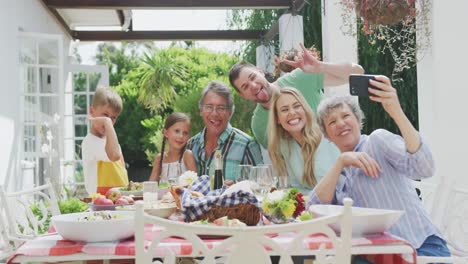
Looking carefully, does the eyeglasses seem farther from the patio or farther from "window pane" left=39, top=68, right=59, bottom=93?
"window pane" left=39, top=68, right=59, bottom=93

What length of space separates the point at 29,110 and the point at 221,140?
3876mm

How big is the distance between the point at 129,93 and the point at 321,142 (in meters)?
11.4

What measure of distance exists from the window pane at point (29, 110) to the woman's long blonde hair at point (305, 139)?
423cm

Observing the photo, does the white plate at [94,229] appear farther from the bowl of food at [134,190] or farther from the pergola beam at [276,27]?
the pergola beam at [276,27]

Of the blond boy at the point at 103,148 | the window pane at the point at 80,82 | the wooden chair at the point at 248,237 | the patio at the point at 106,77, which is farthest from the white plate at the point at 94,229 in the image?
the window pane at the point at 80,82

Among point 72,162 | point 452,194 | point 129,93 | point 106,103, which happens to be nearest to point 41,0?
point 72,162

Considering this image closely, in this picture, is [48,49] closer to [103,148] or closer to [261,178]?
[103,148]

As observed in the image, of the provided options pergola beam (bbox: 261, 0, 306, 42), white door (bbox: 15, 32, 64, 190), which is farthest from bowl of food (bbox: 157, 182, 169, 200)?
pergola beam (bbox: 261, 0, 306, 42)

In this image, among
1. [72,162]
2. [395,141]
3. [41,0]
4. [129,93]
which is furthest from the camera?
[129,93]

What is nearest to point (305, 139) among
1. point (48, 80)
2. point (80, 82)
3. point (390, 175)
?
point (390, 175)

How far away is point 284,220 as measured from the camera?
214cm

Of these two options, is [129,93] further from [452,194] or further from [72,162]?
[452,194]

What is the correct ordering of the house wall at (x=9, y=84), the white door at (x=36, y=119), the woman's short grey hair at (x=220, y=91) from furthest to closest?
1. the white door at (x=36, y=119)
2. the house wall at (x=9, y=84)
3. the woman's short grey hair at (x=220, y=91)

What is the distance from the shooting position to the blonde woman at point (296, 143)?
116 inches
